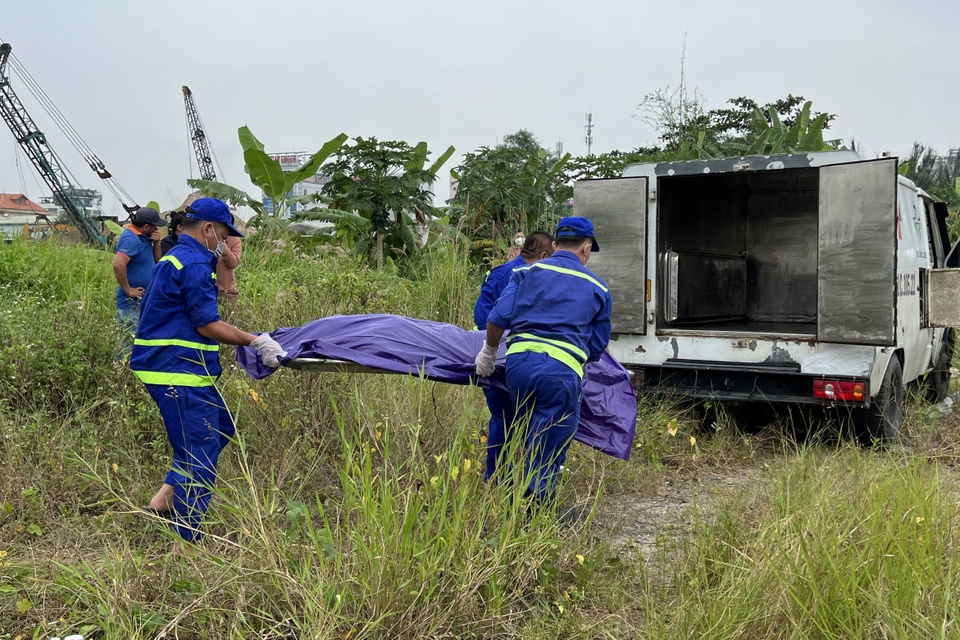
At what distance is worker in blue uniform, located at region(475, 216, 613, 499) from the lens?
4020 mm

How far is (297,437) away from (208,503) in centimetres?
71

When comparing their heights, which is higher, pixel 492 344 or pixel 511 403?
pixel 492 344

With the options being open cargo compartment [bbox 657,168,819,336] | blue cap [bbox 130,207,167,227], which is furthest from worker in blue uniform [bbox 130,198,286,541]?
open cargo compartment [bbox 657,168,819,336]

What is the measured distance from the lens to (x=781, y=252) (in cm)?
929

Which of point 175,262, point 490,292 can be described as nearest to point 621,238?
point 490,292

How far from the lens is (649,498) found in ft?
16.3

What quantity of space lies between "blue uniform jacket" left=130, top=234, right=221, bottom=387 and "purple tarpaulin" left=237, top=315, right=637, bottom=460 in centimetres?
33


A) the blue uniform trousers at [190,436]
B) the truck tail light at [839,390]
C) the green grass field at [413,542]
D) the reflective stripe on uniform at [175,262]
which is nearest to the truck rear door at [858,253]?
the truck tail light at [839,390]

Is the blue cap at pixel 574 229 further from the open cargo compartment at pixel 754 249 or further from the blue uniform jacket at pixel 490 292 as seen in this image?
the open cargo compartment at pixel 754 249

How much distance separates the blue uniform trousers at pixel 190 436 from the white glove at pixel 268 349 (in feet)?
0.99

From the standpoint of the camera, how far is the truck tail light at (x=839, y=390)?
17.9ft

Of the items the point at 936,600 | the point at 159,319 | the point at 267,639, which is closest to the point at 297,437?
the point at 159,319

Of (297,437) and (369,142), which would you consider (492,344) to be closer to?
(297,437)

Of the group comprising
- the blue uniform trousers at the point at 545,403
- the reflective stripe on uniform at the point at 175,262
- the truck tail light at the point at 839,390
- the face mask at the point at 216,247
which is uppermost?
the face mask at the point at 216,247
